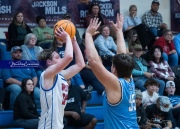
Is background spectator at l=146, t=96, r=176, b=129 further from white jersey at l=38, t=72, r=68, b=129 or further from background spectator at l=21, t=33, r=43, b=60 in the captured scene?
white jersey at l=38, t=72, r=68, b=129

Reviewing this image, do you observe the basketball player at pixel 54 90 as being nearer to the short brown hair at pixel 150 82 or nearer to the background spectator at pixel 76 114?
the background spectator at pixel 76 114

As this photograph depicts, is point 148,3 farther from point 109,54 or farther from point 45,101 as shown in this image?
point 45,101

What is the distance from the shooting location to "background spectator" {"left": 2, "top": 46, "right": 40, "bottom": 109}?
9562 mm

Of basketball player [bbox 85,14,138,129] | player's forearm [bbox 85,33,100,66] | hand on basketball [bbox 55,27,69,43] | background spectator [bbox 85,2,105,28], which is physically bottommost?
basketball player [bbox 85,14,138,129]

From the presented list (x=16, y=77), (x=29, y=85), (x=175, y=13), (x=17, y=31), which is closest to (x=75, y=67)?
(x=29, y=85)

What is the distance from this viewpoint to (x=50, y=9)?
1270cm

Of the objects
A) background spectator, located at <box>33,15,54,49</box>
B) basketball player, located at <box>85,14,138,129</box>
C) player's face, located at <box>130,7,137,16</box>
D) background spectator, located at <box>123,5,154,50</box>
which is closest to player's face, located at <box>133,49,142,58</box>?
background spectator, located at <box>123,5,154,50</box>

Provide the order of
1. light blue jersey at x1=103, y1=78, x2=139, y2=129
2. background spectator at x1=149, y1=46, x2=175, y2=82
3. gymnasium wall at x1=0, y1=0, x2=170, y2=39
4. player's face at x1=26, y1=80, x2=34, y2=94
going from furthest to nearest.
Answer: gymnasium wall at x1=0, y1=0, x2=170, y2=39 < background spectator at x1=149, y1=46, x2=175, y2=82 < player's face at x1=26, y1=80, x2=34, y2=94 < light blue jersey at x1=103, y1=78, x2=139, y2=129

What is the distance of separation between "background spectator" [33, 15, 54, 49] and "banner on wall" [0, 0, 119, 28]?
0.74 metres

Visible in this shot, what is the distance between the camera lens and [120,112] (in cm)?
480

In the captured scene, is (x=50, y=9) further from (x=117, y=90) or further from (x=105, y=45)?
(x=117, y=90)

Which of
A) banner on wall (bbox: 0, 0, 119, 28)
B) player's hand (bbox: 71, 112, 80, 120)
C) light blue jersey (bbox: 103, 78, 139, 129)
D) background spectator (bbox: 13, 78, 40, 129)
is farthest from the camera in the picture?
banner on wall (bbox: 0, 0, 119, 28)

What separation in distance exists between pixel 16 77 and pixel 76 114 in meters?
1.53

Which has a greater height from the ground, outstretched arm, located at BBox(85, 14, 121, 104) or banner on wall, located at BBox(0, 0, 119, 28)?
banner on wall, located at BBox(0, 0, 119, 28)
